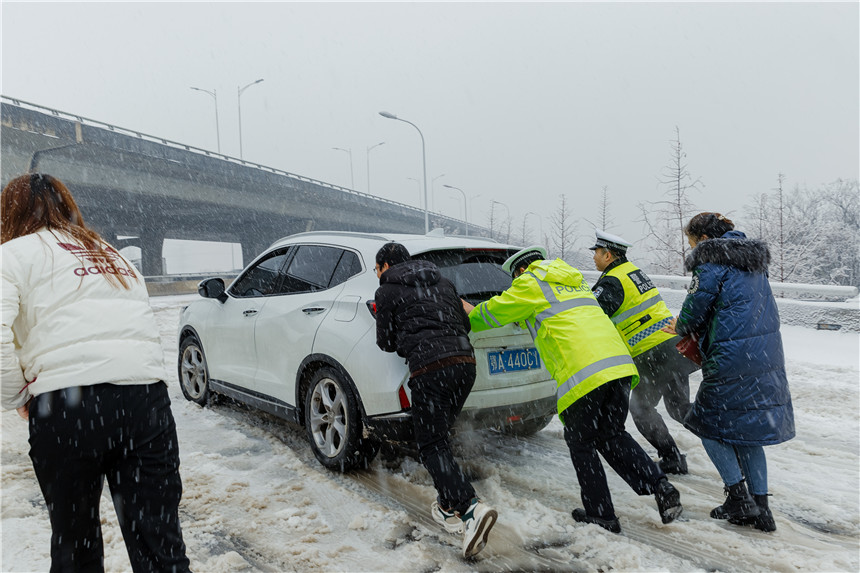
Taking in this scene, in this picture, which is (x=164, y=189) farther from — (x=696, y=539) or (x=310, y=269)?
(x=696, y=539)

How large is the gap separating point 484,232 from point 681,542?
216ft

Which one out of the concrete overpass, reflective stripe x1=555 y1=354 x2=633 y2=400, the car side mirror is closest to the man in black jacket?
reflective stripe x1=555 y1=354 x2=633 y2=400

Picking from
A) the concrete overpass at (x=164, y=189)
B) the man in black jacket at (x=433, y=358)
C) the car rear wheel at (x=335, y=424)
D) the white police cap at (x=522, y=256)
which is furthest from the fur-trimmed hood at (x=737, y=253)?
the concrete overpass at (x=164, y=189)

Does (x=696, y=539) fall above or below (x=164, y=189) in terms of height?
below

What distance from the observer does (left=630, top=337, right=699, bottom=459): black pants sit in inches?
164

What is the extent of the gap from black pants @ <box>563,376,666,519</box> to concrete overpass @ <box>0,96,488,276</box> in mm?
25025

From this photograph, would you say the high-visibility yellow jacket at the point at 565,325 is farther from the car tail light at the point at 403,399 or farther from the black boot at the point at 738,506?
the black boot at the point at 738,506

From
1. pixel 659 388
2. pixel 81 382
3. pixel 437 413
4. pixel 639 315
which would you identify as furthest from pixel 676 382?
pixel 81 382

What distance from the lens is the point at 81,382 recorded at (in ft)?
6.81

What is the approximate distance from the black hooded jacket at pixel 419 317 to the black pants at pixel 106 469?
1.42 meters

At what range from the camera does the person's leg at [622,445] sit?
3.40m

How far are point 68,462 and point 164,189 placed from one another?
30323mm

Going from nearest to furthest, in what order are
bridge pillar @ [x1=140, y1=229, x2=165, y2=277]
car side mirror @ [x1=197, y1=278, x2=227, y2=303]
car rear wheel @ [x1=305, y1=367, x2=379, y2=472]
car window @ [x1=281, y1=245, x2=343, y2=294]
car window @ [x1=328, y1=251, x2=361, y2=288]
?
1. car rear wheel @ [x1=305, y1=367, x2=379, y2=472]
2. car window @ [x1=328, y1=251, x2=361, y2=288]
3. car window @ [x1=281, y1=245, x2=343, y2=294]
4. car side mirror @ [x1=197, y1=278, x2=227, y2=303]
5. bridge pillar @ [x1=140, y1=229, x2=165, y2=277]

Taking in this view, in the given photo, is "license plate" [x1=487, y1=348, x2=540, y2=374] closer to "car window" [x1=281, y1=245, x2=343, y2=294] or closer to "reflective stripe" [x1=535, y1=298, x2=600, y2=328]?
"reflective stripe" [x1=535, y1=298, x2=600, y2=328]
